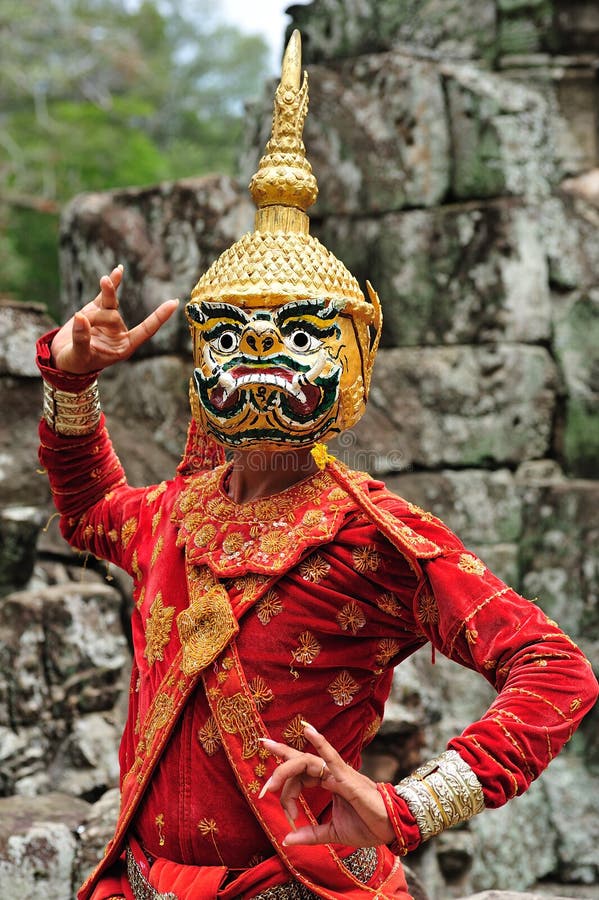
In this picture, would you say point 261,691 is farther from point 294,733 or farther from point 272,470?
point 272,470

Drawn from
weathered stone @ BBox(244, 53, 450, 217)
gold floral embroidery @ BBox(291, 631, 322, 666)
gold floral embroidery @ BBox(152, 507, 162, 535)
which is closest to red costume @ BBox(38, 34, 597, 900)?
gold floral embroidery @ BBox(291, 631, 322, 666)

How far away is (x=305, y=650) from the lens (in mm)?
2568

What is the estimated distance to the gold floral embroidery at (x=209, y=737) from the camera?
2.57 m

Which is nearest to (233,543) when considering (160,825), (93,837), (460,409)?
(160,825)

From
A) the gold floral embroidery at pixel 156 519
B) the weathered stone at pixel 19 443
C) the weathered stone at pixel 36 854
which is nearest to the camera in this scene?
→ the gold floral embroidery at pixel 156 519

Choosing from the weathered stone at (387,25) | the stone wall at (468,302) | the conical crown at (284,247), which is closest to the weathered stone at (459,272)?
the stone wall at (468,302)

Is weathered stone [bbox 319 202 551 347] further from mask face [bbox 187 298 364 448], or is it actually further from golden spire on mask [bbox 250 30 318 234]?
mask face [bbox 187 298 364 448]

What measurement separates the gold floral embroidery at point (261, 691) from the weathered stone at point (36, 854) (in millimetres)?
1669

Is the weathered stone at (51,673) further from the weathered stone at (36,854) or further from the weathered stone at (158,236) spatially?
the weathered stone at (158,236)

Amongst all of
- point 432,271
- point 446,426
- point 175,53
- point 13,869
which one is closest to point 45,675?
point 13,869

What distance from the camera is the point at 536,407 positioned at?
20.4ft

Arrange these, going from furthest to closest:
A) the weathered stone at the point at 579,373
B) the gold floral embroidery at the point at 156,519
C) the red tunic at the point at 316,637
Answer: the weathered stone at the point at 579,373
the gold floral embroidery at the point at 156,519
the red tunic at the point at 316,637

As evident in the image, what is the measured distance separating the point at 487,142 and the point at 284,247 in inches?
152

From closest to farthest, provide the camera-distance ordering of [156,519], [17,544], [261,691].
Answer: [261,691]
[156,519]
[17,544]
